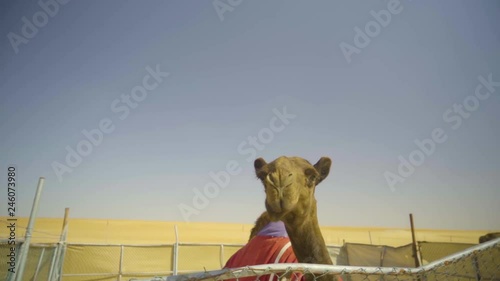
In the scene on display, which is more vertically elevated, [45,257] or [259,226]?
[45,257]

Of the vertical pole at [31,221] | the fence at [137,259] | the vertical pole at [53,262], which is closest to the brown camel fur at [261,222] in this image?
the fence at [137,259]

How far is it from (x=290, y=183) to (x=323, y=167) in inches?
30.1

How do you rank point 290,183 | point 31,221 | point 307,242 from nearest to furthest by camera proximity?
point 290,183 → point 307,242 → point 31,221

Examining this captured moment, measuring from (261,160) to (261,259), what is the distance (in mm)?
2547

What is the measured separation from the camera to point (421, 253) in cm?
1012

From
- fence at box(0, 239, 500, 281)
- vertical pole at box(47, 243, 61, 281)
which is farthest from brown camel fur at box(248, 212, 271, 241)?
vertical pole at box(47, 243, 61, 281)

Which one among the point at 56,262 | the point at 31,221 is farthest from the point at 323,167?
the point at 56,262

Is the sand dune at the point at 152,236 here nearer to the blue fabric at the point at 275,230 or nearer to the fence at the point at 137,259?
the fence at the point at 137,259

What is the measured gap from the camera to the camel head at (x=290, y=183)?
81.5 inches

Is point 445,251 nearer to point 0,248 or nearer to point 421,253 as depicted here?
point 421,253

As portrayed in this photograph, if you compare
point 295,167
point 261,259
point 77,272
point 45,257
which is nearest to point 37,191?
point 261,259

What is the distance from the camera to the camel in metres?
2.09

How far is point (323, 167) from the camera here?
9.29ft

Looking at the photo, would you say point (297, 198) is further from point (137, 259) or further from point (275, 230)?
point (137, 259)
